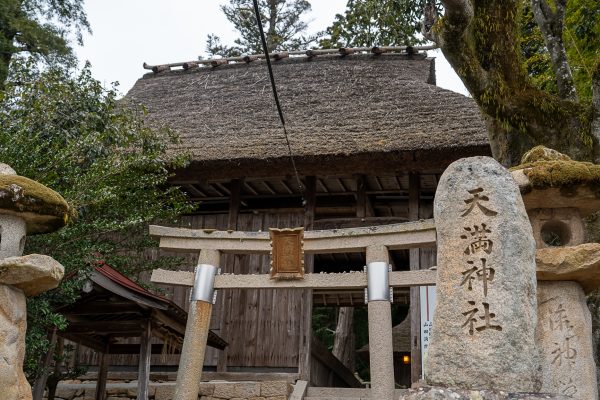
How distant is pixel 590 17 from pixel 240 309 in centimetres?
686

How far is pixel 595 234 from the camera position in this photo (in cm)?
695

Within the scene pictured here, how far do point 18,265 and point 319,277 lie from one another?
378 centimetres

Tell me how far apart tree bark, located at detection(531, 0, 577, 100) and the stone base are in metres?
5.31

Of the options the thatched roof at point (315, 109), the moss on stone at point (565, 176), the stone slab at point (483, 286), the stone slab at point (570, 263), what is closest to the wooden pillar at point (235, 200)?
the thatched roof at point (315, 109)

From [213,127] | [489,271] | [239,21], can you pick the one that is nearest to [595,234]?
[489,271]

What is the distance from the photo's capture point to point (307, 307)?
9.59 meters

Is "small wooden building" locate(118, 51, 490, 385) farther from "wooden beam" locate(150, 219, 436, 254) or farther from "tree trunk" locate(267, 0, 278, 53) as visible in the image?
"tree trunk" locate(267, 0, 278, 53)

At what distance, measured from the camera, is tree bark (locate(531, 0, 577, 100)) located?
7875 mm

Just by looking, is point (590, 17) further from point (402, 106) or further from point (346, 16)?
point (346, 16)

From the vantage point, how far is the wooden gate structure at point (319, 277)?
711 centimetres

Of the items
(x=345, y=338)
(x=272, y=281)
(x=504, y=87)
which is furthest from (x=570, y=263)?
(x=345, y=338)

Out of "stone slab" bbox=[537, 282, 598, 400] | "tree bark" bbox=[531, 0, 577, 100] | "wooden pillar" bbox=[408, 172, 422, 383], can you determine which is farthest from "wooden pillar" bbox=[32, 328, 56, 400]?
"tree bark" bbox=[531, 0, 577, 100]

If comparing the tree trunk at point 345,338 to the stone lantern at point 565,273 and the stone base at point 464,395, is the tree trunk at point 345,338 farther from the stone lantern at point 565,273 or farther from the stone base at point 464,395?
the stone base at point 464,395

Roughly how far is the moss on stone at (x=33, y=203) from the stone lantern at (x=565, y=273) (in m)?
3.88
